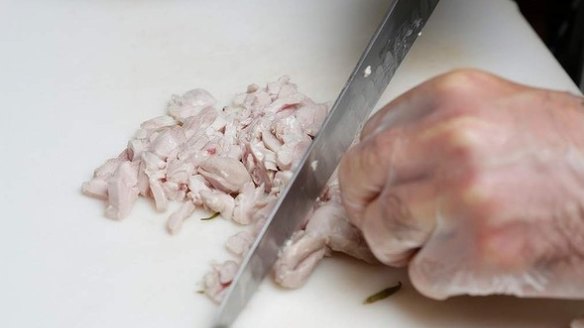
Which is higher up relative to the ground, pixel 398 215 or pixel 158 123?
pixel 398 215

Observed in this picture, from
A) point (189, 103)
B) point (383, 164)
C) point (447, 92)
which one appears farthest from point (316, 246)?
point (189, 103)

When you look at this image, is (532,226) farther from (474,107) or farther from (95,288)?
(95,288)

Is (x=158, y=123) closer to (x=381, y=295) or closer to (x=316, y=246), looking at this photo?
(x=316, y=246)

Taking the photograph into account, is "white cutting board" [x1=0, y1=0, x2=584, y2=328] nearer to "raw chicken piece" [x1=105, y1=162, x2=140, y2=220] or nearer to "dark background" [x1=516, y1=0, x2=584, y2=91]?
"raw chicken piece" [x1=105, y1=162, x2=140, y2=220]

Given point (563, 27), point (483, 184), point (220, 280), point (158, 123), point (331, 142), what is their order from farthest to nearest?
point (563, 27) < point (158, 123) < point (331, 142) < point (220, 280) < point (483, 184)

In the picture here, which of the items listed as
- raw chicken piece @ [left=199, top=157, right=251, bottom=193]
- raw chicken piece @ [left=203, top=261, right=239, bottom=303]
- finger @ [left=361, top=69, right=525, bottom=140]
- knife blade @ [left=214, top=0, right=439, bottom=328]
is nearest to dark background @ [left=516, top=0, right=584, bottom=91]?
knife blade @ [left=214, top=0, right=439, bottom=328]

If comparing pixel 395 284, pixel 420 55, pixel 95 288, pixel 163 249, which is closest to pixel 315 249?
pixel 395 284
